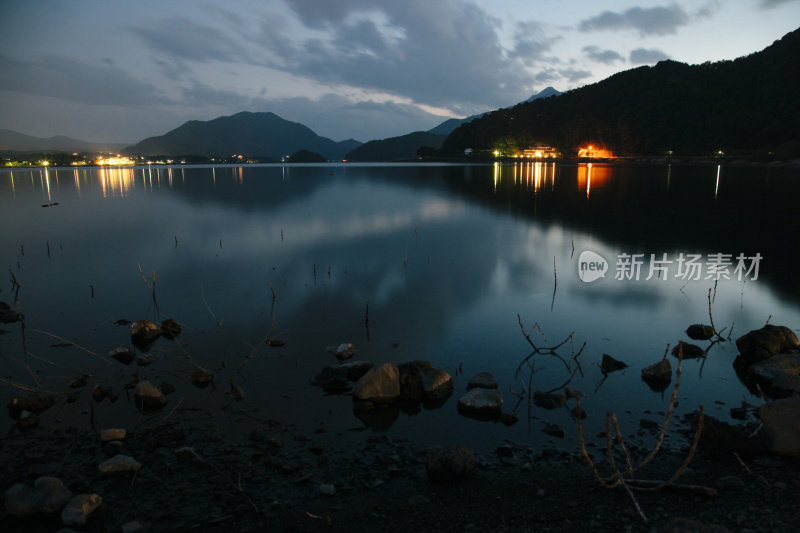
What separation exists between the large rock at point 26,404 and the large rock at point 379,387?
600 cm

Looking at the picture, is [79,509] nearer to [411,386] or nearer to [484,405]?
[411,386]

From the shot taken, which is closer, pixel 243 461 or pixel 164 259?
pixel 243 461

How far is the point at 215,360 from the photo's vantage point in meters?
11.0

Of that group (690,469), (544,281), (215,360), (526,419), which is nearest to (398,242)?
(544,281)

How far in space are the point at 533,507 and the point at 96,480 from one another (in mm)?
6235

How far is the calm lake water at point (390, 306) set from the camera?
8969 millimetres

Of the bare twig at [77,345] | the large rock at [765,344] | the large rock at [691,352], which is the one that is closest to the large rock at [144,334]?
the bare twig at [77,345]

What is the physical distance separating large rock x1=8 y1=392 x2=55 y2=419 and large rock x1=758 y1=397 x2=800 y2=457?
12741 mm

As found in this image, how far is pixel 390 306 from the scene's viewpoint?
51.1 ft

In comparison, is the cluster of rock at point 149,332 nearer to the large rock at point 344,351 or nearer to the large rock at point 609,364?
the large rock at point 344,351

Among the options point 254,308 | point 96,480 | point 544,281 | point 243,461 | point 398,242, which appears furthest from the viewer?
point 398,242

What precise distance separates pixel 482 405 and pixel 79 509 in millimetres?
6325

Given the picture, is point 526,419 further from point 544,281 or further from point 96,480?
point 544,281

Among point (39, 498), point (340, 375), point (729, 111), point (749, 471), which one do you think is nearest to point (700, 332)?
point (749, 471)
